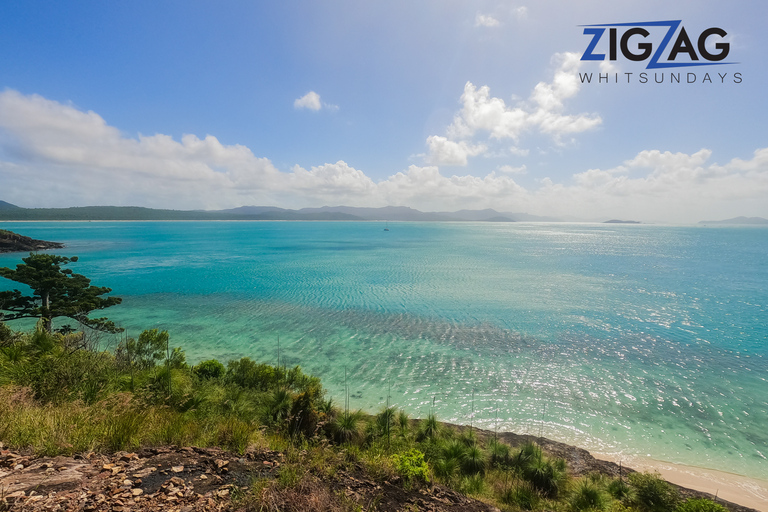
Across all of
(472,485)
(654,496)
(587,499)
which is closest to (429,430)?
(472,485)

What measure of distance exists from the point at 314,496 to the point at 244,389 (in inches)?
478

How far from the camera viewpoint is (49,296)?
2322 cm

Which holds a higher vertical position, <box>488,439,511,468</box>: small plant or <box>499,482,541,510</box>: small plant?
<box>499,482,541,510</box>: small plant

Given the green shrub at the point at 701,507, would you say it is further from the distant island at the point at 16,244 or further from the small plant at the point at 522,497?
the distant island at the point at 16,244

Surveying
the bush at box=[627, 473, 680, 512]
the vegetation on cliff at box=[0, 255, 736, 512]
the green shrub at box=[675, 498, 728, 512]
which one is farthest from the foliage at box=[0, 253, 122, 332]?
the green shrub at box=[675, 498, 728, 512]

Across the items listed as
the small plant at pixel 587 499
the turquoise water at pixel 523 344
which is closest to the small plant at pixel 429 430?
the turquoise water at pixel 523 344

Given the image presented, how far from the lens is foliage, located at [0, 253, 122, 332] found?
2156cm

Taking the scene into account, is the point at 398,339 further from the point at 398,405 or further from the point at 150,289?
the point at 150,289

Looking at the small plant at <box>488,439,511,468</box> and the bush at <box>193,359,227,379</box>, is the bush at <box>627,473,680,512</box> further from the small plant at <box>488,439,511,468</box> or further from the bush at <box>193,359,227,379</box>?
the bush at <box>193,359,227,379</box>

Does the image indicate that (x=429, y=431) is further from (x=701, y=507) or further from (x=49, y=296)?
(x=49, y=296)

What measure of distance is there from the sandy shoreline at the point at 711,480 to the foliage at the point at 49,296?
111 ft

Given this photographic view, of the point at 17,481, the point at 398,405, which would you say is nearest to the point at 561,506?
the point at 398,405

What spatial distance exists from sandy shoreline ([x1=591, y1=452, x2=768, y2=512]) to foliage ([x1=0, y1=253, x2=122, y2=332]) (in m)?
33.7

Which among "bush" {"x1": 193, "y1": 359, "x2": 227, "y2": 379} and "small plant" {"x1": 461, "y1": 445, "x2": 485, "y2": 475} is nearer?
"small plant" {"x1": 461, "y1": 445, "x2": 485, "y2": 475}
